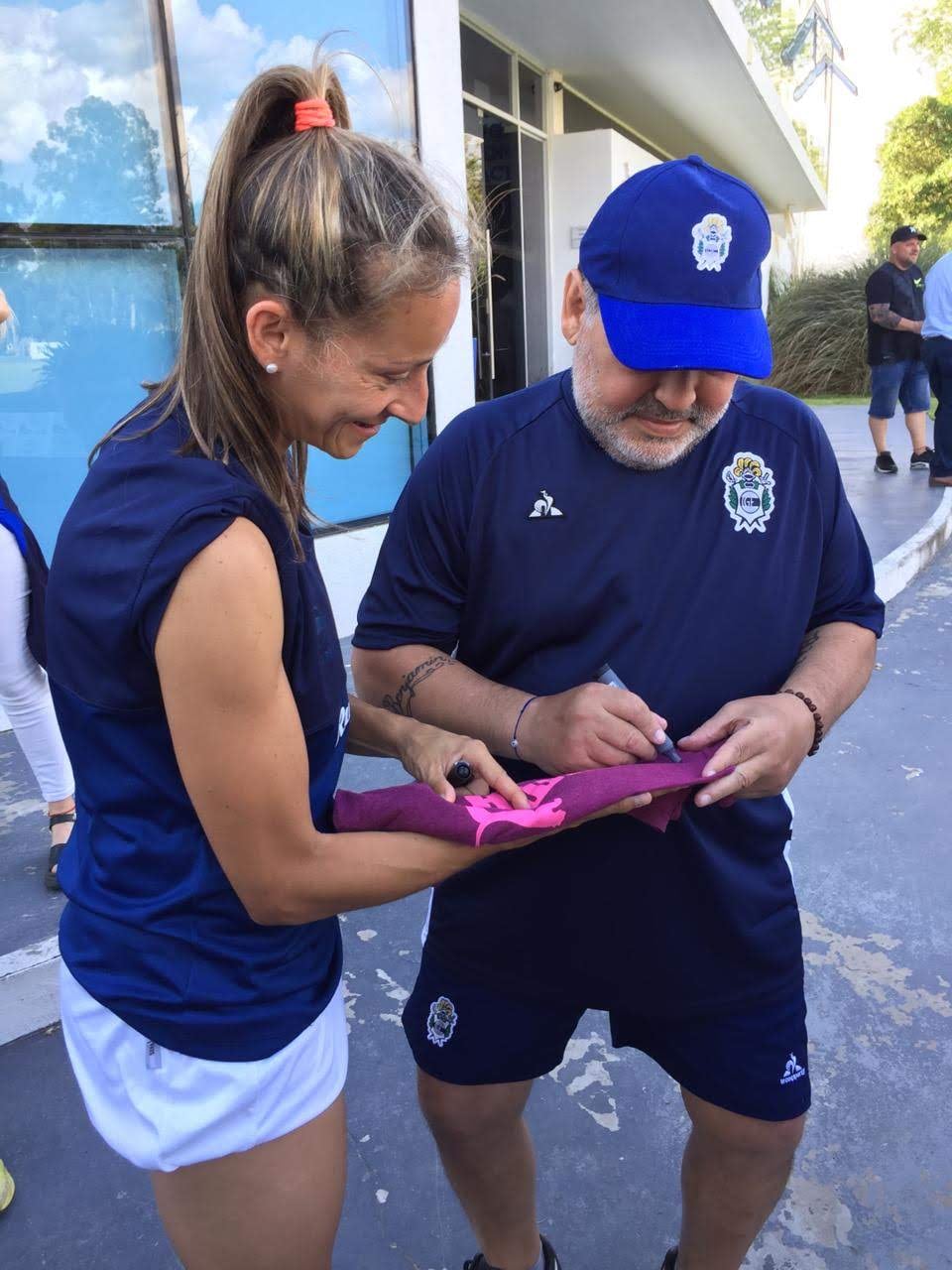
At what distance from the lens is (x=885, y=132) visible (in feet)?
122

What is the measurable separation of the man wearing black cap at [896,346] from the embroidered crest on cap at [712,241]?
349 inches

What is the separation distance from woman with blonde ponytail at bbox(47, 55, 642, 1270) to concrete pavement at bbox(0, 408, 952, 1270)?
0.95 metres

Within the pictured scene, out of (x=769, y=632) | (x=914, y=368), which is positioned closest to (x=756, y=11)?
(x=914, y=368)

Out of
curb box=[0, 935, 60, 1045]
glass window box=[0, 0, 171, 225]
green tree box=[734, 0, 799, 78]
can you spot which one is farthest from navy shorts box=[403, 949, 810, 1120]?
green tree box=[734, 0, 799, 78]

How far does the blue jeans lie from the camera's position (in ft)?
27.4

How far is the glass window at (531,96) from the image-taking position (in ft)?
42.1

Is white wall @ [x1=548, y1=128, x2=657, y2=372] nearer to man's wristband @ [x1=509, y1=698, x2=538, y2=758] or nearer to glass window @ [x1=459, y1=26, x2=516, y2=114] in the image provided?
glass window @ [x1=459, y1=26, x2=516, y2=114]

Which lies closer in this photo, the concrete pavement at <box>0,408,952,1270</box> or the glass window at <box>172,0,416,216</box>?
the concrete pavement at <box>0,408,952,1270</box>

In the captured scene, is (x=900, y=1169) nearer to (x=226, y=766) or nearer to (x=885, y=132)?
(x=226, y=766)

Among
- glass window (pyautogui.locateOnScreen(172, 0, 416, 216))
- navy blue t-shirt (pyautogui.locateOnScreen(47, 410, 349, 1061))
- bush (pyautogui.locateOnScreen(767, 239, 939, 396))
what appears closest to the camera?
navy blue t-shirt (pyautogui.locateOnScreen(47, 410, 349, 1061))

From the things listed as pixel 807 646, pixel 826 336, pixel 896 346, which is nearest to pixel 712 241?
pixel 807 646

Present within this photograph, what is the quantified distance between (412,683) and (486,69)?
11.9 meters

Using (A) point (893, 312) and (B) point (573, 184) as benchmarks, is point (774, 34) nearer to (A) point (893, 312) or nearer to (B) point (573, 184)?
(B) point (573, 184)

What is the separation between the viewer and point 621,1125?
2.35 metres
